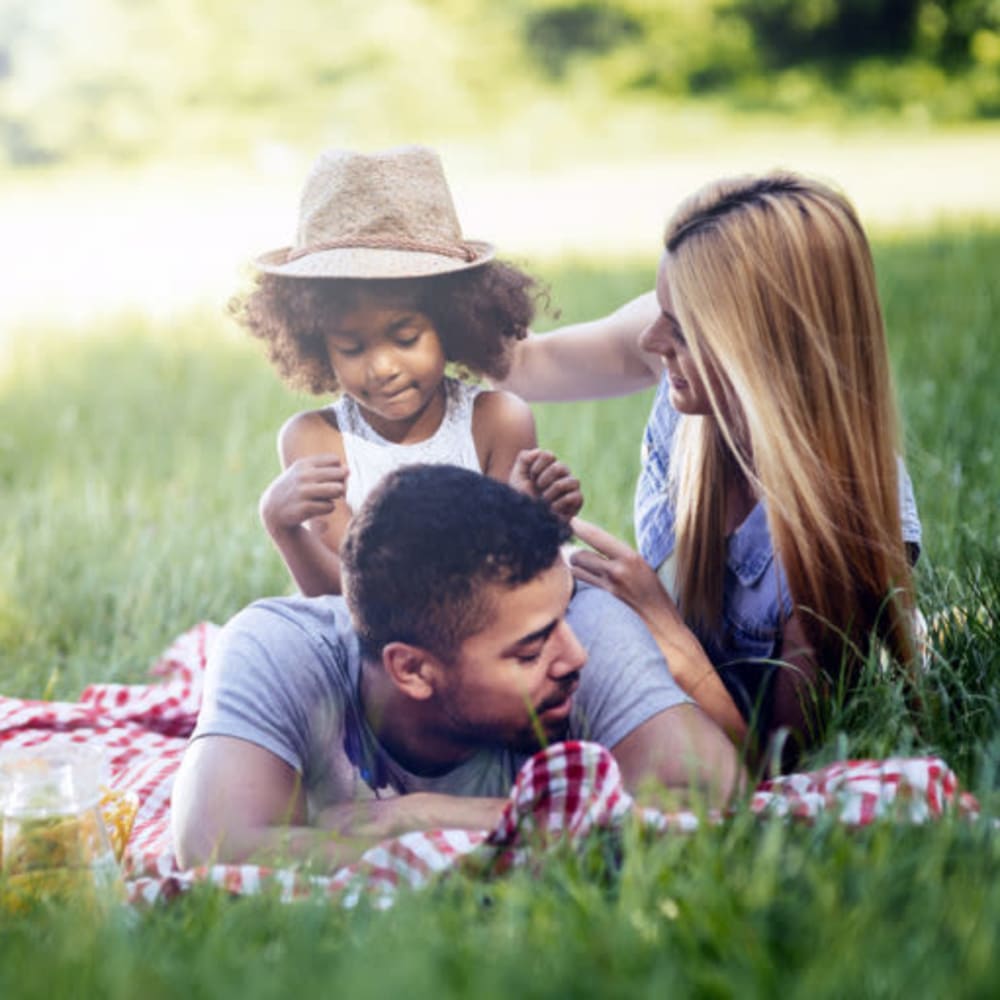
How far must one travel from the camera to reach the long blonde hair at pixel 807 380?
254 cm

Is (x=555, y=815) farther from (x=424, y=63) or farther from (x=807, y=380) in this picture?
(x=424, y=63)

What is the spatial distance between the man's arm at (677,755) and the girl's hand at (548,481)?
38 centimetres

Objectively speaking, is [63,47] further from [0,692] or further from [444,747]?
[444,747]

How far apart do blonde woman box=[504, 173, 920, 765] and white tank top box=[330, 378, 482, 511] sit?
0.86 feet

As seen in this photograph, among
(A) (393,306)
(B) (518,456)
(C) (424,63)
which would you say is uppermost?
(C) (424,63)

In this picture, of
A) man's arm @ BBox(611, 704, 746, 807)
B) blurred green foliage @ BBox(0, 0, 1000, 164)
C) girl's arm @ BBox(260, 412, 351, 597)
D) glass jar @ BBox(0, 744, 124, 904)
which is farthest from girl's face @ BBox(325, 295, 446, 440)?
blurred green foliage @ BBox(0, 0, 1000, 164)

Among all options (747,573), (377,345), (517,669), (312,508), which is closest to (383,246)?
(377,345)

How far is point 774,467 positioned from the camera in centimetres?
256

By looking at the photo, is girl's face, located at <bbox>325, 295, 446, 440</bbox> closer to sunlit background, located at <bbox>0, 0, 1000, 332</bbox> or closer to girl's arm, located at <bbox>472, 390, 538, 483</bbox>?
girl's arm, located at <bbox>472, 390, 538, 483</bbox>

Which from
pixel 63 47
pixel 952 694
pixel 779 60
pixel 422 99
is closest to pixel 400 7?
pixel 422 99

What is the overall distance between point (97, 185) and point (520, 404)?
6.43 m

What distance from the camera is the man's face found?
237 centimetres

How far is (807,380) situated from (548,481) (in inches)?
18.9

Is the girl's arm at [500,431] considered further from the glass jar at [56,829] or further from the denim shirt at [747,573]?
the glass jar at [56,829]
